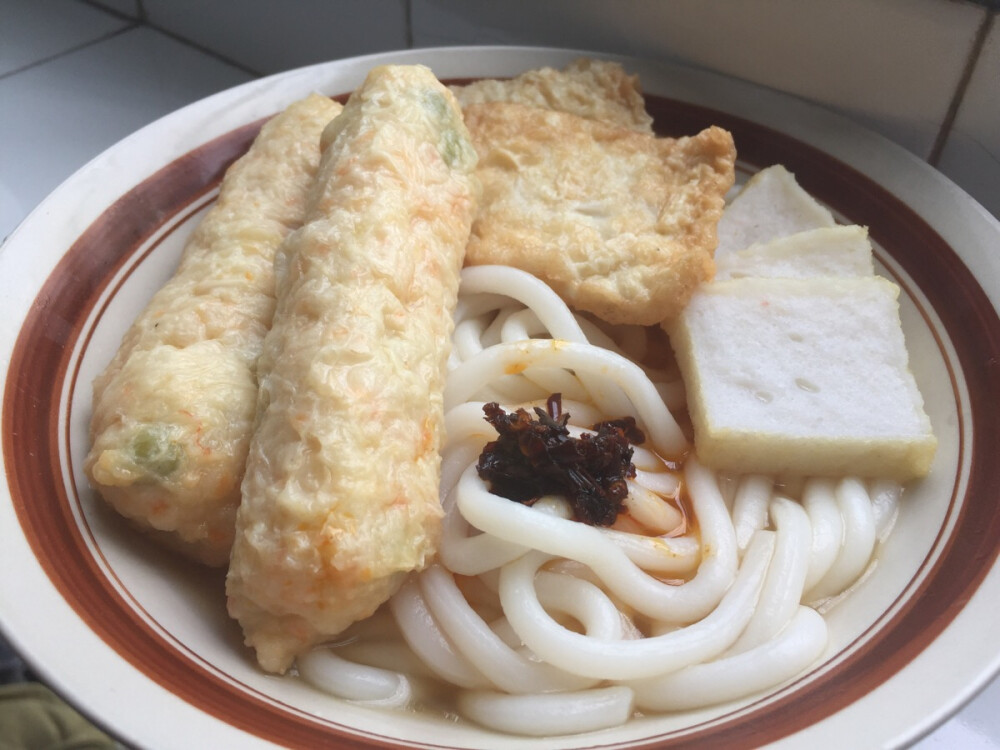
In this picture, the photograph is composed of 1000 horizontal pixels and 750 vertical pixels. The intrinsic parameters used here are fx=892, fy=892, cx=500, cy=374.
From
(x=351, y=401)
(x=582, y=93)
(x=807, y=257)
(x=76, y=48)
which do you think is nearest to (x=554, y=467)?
(x=351, y=401)

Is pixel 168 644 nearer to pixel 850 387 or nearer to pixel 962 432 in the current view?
pixel 850 387

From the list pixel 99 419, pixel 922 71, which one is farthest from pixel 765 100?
pixel 99 419

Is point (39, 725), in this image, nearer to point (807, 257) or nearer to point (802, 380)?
point (802, 380)

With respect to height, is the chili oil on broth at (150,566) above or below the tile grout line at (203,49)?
below

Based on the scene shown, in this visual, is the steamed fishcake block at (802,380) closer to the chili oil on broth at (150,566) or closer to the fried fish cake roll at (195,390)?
the chili oil on broth at (150,566)

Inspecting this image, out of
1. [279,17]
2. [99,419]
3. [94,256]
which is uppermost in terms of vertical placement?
[279,17]

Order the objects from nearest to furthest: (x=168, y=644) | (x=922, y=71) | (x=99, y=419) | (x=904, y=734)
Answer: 1. (x=904, y=734)
2. (x=168, y=644)
3. (x=99, y=419)
4. (x=922, y=71)

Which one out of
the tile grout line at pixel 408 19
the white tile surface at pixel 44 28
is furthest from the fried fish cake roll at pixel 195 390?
the white tile surface at pixel 44 28
